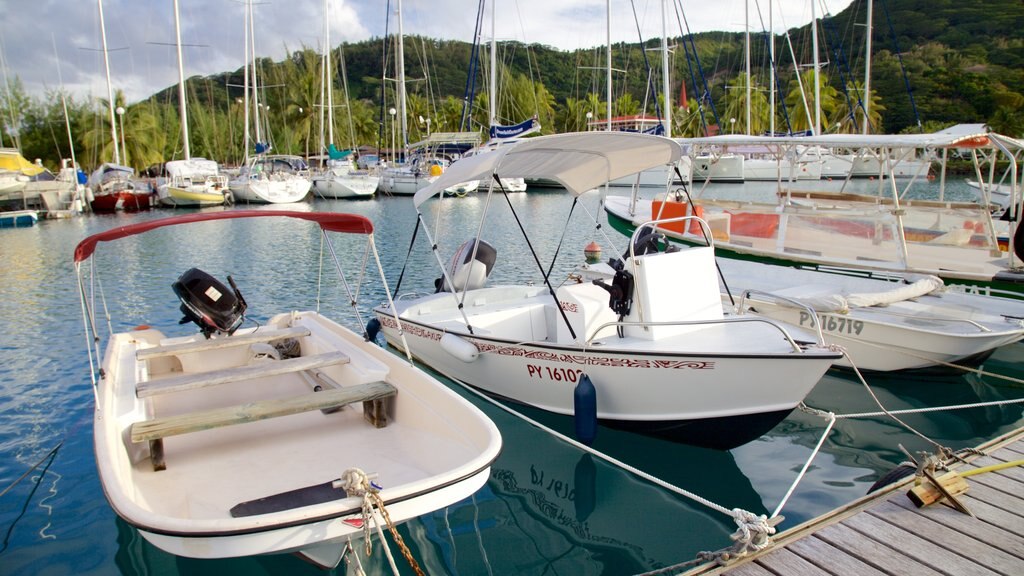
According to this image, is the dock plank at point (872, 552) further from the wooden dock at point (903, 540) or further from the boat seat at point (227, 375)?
the boat seat at point (227, 375)

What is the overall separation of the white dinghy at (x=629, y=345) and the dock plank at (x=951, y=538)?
1.40 meters

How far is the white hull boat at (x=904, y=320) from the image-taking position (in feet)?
24.5

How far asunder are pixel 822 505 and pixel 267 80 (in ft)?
252

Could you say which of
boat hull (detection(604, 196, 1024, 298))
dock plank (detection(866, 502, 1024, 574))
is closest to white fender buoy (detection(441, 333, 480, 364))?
dock plank (detection(866, 502, 1024, 574))

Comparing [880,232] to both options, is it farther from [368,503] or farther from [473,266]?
[368,503]

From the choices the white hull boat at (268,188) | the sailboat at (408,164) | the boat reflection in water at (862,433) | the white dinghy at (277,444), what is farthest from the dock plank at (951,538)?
the white hull boat at (268,188)

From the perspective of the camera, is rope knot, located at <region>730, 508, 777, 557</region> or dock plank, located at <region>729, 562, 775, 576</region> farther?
rope knot, located at <region>730, 508, 777, 557</region>

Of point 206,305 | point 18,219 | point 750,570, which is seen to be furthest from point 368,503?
point 18,219

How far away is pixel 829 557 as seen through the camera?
11.6ft

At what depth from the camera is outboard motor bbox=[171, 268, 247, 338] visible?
6949 millimetres

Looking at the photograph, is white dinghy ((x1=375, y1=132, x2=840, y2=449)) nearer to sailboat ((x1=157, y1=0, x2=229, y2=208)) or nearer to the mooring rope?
the mooring rope

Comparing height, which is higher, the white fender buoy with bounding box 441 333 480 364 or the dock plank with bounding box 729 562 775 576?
the white fender buoy with bounding box 441 333 480 364

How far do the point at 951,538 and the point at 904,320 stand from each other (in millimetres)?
4786

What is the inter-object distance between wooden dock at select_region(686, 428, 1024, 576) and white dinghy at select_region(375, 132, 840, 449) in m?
1.37
